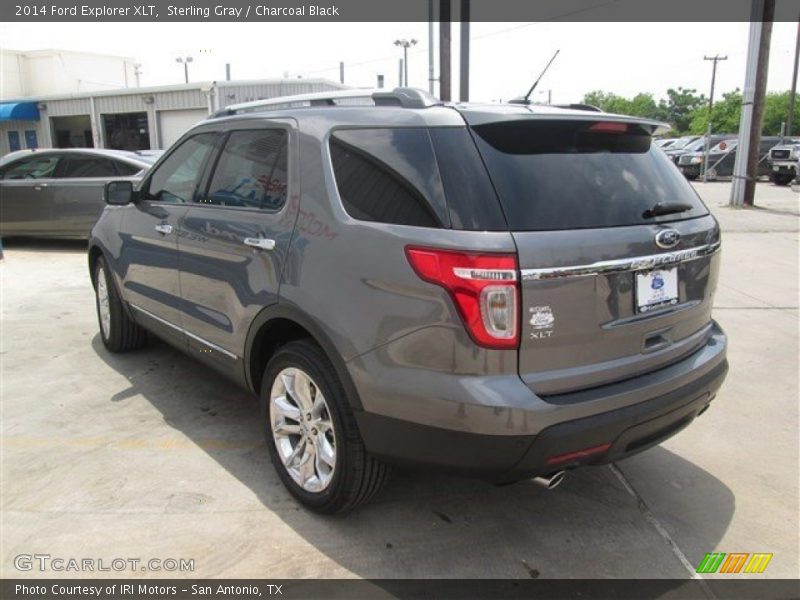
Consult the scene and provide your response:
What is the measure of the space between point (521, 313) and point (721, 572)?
57.6 inches

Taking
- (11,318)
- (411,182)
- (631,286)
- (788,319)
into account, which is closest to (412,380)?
(411,182)

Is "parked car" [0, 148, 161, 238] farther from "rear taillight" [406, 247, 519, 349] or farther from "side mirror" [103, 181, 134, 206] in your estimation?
"rear taillight" [406, 247, 519, 349]

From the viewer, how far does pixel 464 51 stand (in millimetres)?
18266

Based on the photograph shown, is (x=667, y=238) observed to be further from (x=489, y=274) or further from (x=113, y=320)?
(x=113, y=320)

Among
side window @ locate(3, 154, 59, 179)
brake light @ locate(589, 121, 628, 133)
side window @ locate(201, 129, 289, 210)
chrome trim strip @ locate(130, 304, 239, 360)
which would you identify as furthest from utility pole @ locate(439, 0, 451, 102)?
brake light @ locate(589, 121, 628, 133)

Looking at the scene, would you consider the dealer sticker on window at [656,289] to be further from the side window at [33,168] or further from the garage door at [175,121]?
the garage door at [175,121]

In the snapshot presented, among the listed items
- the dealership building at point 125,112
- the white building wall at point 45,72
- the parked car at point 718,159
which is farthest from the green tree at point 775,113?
the white building wall at point 45,72

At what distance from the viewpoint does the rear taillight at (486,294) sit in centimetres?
226

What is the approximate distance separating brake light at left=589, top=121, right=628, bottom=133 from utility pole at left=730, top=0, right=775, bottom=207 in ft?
47.2

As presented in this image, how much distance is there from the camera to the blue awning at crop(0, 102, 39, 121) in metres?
26.9

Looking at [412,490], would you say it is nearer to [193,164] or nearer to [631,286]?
[631,286]

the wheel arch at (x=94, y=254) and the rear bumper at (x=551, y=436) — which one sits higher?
the wheel arch at (x=94, y=254)

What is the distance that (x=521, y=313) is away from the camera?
2.29m

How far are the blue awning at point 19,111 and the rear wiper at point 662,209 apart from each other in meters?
30.5
